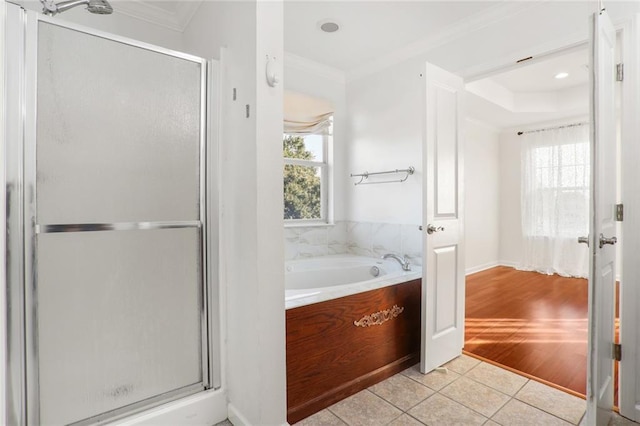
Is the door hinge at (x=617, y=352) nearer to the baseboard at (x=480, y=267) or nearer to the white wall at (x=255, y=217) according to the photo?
the white wall at (x=255, y=217)

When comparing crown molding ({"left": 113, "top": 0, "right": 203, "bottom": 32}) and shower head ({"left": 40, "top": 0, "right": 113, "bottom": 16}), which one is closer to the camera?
shower head ({"left": 40, "top": 0, "right": 113, "bottom": 16})

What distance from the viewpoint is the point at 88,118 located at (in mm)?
1447

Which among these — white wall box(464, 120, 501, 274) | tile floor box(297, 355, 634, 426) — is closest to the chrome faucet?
tile floor box(297, 355, 634, 426)

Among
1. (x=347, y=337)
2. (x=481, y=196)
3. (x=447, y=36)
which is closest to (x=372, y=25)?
(x=447, y=36)

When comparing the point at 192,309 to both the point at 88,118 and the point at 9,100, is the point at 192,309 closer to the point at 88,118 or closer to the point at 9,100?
the point at 88,118

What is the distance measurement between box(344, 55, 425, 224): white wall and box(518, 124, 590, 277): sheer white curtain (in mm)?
3469

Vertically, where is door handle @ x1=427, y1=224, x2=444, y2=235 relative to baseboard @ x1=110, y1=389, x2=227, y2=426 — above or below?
above

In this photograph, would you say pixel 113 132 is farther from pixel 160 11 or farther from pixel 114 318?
pixel 160 11

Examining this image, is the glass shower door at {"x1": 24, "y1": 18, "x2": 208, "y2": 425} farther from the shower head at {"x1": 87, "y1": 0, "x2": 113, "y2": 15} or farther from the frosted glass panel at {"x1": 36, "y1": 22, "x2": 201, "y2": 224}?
the shower head at {"x1": 87, "y1": 0, "x2": 113, "y2": 15}

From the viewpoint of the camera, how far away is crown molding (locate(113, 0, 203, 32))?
227cm

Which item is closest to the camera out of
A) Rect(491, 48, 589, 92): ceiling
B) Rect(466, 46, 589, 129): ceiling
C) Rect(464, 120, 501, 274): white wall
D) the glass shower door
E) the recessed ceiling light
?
the glass shower door

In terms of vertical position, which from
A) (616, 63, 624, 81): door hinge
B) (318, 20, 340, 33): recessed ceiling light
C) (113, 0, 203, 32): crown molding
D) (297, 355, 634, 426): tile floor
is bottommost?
(297, 355, 634, 426): tile floor

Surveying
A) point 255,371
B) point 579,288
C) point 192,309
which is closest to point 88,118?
point 192,309

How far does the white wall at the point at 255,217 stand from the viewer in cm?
153
